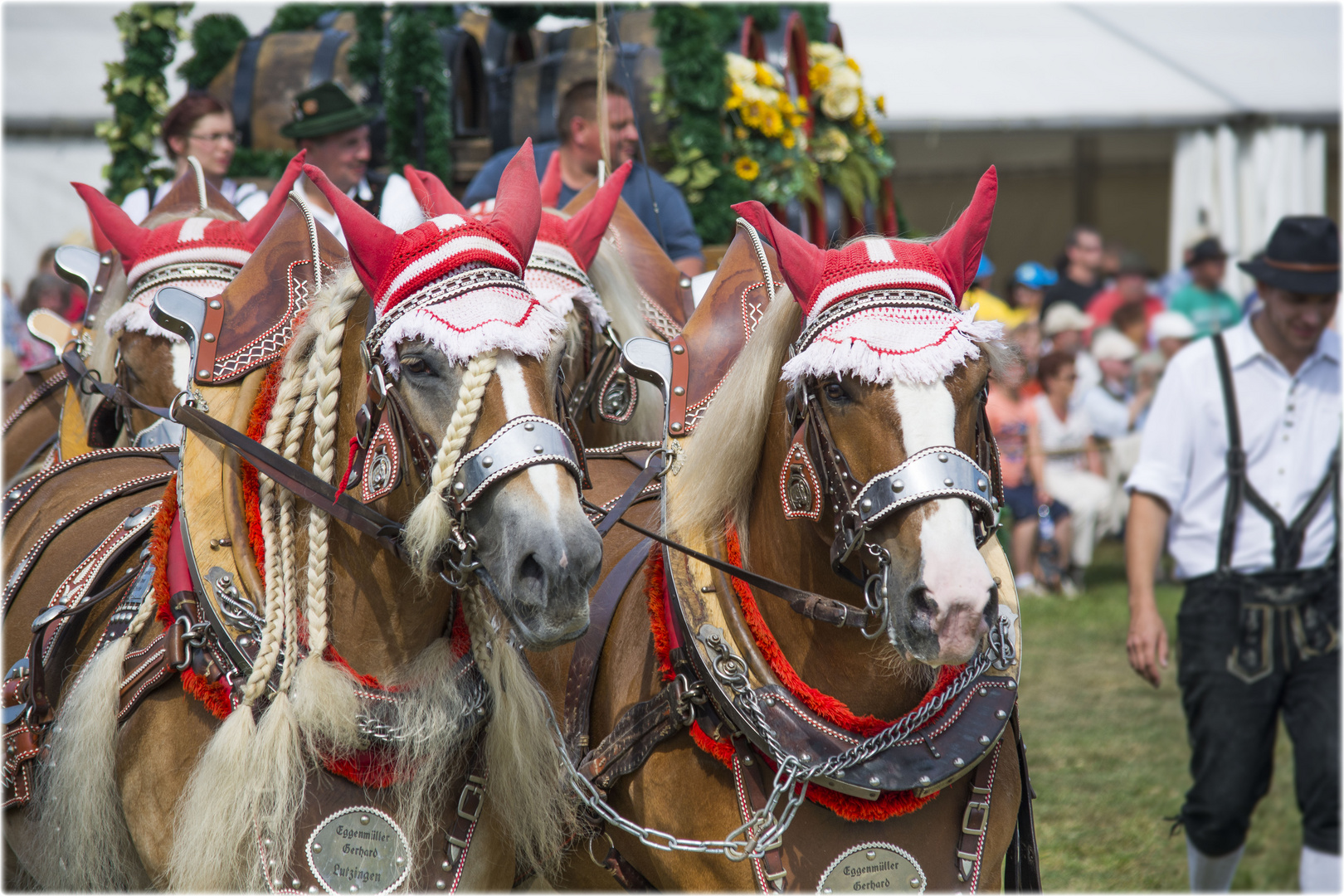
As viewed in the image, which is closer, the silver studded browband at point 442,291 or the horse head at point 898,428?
the horse head at point 898,428

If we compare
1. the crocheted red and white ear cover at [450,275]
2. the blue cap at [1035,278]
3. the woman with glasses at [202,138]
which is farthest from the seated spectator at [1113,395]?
the crocheted red and white ear cover at [450,275]

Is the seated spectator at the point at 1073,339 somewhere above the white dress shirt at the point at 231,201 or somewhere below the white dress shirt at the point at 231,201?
below

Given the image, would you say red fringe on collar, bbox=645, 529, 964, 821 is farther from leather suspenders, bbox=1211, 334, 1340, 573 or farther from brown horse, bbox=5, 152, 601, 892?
leather suspenders, bbox=1211, 334, 1340, 573

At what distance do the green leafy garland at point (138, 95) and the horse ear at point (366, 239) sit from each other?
13.2 ft

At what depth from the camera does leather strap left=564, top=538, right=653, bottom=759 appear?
8.54 ft

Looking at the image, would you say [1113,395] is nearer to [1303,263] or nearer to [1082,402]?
[1082,402]

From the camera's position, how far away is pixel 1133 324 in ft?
34.8

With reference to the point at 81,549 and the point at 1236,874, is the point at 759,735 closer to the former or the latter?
the point at 81,549

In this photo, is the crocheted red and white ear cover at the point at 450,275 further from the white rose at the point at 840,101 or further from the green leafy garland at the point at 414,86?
the white rose at the point at 840,101

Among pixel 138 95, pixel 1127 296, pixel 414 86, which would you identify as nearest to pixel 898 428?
pixel 414 86

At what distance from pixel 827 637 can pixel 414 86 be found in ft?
13.9

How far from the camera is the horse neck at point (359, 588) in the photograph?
2.26 meters

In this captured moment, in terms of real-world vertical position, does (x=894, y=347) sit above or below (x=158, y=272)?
below

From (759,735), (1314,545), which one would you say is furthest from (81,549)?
(1314,545)
